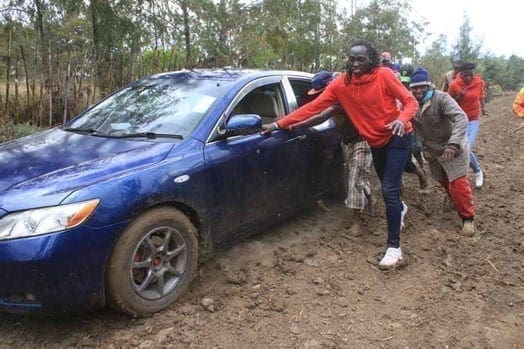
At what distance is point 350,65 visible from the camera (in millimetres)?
4031

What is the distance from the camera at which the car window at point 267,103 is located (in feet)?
14.7

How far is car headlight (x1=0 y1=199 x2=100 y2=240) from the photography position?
269cm

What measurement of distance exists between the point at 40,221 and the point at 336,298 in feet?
7.09

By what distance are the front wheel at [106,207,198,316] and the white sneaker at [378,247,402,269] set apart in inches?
66.2

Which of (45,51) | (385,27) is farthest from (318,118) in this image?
(385,27)

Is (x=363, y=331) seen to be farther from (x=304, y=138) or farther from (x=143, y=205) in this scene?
(x=304, y=138)

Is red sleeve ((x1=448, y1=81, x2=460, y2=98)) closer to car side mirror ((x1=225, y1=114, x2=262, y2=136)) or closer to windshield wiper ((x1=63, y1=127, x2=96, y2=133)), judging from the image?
car side mirror ((x1=225, y1=114, x2=262, y2=136))

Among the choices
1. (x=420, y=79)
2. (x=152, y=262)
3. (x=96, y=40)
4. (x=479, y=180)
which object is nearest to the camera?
(x=152, y=262)

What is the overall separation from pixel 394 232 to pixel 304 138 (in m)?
1.22

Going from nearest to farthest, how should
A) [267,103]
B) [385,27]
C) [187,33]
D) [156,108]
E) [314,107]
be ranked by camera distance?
[156,108] → [314,107] → [267,103] → [187,33] → [385,27]

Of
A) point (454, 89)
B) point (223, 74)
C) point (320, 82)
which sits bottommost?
point (454, 89)

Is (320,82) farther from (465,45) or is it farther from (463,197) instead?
(465,45)

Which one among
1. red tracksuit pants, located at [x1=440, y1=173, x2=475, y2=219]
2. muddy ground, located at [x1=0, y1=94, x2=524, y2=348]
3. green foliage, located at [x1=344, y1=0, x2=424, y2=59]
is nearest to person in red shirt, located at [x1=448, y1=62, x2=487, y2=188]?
muddy ground, located at [x1=0, y1=94, x2=524, y2=348]

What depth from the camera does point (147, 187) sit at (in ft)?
10.2
